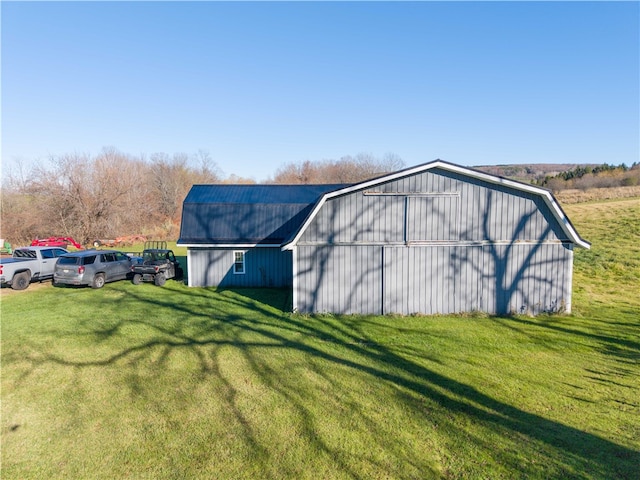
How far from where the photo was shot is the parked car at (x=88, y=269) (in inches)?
671

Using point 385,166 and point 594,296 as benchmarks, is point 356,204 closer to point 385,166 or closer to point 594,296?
point 594,296

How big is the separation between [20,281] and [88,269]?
3.13 metres

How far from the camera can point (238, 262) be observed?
19.3 m

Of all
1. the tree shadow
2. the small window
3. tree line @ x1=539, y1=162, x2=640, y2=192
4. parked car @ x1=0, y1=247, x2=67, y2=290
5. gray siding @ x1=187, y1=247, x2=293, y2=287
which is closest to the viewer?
the tree shadow

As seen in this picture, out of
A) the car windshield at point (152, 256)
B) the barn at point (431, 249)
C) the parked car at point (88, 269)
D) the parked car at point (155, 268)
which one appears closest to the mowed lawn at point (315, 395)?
the barn at point (431, 249)

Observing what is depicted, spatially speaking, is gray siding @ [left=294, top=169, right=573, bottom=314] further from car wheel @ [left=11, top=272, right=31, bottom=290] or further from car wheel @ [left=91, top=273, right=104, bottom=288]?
car wheel @ [left=11, top=272, right=31, bottom=290]

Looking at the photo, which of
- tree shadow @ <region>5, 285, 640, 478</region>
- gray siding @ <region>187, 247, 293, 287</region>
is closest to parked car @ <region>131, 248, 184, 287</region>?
gray siding @ <region>187, 247, 293, 287</region>

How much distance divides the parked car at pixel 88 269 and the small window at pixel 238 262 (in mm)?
6031

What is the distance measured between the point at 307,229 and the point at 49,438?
9440mm

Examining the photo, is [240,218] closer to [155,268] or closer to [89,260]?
[155,268]

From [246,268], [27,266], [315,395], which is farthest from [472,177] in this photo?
[27,266]

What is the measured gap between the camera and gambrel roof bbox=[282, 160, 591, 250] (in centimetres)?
1311

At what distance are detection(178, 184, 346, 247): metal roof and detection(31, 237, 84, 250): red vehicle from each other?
720 inches

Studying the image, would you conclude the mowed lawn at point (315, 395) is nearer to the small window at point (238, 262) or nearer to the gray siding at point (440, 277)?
the gray siding at point (440, 277)
